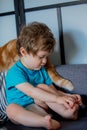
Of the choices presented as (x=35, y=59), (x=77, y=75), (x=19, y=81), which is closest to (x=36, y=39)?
(x=35, y=59)

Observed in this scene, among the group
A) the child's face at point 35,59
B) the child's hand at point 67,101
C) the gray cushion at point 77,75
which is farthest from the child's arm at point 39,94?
the gray cushion at point 77,75

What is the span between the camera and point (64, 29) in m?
1.66

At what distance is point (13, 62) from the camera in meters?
1.46

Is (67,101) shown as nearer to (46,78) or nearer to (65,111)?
(65,111)

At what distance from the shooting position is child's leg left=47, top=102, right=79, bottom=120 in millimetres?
1210

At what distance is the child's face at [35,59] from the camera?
1.24m

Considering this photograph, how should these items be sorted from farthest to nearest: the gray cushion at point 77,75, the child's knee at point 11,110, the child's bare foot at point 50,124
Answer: the gray cushion at point 77,75 → the child's knee at point 11,110 → the child's bare foot at point 50,124

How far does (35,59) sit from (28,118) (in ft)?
0.96

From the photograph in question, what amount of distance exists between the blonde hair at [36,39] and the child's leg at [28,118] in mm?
279

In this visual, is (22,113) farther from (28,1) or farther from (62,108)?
(28,1)

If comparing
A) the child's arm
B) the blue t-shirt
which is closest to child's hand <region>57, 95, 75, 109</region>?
the child's arm

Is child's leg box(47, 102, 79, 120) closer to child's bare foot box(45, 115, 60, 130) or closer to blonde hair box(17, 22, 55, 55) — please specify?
child's bare foot box(45, 115, 60, 130)

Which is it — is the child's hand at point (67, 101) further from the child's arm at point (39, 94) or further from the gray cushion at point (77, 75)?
the gray cushion at point (77, 75)

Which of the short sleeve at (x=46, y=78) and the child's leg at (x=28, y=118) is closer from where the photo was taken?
the child's leg at (x=28, y=118)
